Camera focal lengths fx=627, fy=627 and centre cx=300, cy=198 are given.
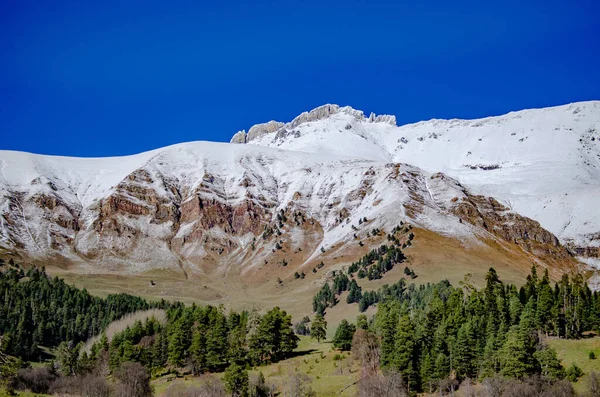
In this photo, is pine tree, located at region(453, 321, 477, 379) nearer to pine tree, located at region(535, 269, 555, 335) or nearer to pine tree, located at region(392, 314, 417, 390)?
pine tree, located at region(392, 314, 417, 390)

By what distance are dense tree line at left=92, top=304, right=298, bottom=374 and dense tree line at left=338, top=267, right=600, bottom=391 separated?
15.6m

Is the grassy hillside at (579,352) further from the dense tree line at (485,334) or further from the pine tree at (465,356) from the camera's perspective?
the pine tree at (465,356)

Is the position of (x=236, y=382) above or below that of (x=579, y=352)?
below

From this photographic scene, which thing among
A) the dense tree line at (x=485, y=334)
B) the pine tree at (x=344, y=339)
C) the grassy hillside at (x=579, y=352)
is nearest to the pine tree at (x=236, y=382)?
the dense tree line at (x=485, y=334)

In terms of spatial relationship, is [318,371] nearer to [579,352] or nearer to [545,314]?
[545,314]

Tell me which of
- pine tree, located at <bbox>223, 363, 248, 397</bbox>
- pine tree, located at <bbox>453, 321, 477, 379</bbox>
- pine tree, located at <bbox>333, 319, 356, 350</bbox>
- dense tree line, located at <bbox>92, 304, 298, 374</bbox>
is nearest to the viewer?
pine tree, located at <bbox>223, 363, 248, 397</bbox>

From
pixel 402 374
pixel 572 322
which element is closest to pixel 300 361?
pixel 402 374

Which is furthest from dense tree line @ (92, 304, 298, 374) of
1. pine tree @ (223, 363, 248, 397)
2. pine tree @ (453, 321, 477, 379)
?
pine tree @ (453, 321, 477, 379)

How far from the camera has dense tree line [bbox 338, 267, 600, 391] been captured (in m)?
107

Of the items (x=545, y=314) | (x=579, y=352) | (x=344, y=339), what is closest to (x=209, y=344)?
(x=344, y=339)

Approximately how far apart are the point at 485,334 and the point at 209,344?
2373 inches

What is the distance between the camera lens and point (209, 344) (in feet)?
466

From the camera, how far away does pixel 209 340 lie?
469 feet

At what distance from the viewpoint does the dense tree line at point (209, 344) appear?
141625mm
